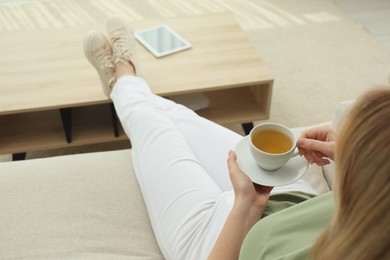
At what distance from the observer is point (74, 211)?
1.25 m

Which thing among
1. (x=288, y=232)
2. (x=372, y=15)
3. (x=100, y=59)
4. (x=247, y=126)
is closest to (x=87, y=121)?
(x=100, y=59)

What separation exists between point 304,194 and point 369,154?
0.58 metres

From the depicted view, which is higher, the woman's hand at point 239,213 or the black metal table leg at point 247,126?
the woman's hand at point 239,213

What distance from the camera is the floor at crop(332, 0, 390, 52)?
284 cm

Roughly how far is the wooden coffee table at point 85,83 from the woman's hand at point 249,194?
759mm

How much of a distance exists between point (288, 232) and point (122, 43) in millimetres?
1146

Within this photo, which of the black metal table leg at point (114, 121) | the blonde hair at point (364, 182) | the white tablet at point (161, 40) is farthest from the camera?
the white tablet at point (161, 40)

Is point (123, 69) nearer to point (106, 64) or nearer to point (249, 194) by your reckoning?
point (106, 64)

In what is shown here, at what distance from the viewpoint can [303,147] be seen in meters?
1.04

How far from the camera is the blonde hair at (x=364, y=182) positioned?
0.59 meters

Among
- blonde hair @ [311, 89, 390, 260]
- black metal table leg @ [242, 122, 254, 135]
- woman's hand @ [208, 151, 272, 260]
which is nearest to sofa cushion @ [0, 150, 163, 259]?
woman's hand @ [208, 151, 272, 260]

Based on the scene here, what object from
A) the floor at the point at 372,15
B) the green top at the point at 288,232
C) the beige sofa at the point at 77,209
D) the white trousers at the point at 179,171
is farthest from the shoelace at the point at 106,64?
the floor at the point at 372,15

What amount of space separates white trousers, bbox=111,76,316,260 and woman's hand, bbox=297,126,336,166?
15cm

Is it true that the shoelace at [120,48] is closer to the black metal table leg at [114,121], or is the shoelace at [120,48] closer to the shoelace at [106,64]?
the shoelace at [106,64]
